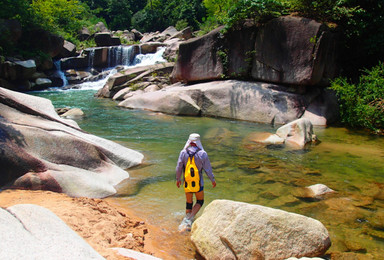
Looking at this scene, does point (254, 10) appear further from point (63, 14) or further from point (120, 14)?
point (120, 14)

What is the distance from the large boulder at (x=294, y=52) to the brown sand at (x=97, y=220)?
10.2 meters

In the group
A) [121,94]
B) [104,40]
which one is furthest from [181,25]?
[121,94]

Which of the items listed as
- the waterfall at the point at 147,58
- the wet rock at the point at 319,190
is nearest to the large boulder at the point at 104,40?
the waterfall at the point at 147,58

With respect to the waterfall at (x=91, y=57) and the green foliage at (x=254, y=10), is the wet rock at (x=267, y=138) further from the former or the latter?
the waterfall at (x=91, y=57)

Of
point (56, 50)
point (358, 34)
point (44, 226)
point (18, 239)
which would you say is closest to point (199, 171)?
point (44, 226)

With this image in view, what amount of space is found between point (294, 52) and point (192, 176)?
9958mm

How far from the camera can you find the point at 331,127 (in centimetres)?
1260

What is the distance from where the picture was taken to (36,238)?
291 centimetres

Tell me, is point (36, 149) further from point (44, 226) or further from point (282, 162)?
point (282, 162)

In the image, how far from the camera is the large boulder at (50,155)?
5445mm

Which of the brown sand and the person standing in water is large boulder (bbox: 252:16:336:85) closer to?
the person standing in water

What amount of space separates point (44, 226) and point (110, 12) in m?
53.6

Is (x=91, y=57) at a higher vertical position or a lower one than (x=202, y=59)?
lower

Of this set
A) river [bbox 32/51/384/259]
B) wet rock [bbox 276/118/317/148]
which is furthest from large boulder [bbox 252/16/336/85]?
wet rock [bbox 276/118/317/148]
